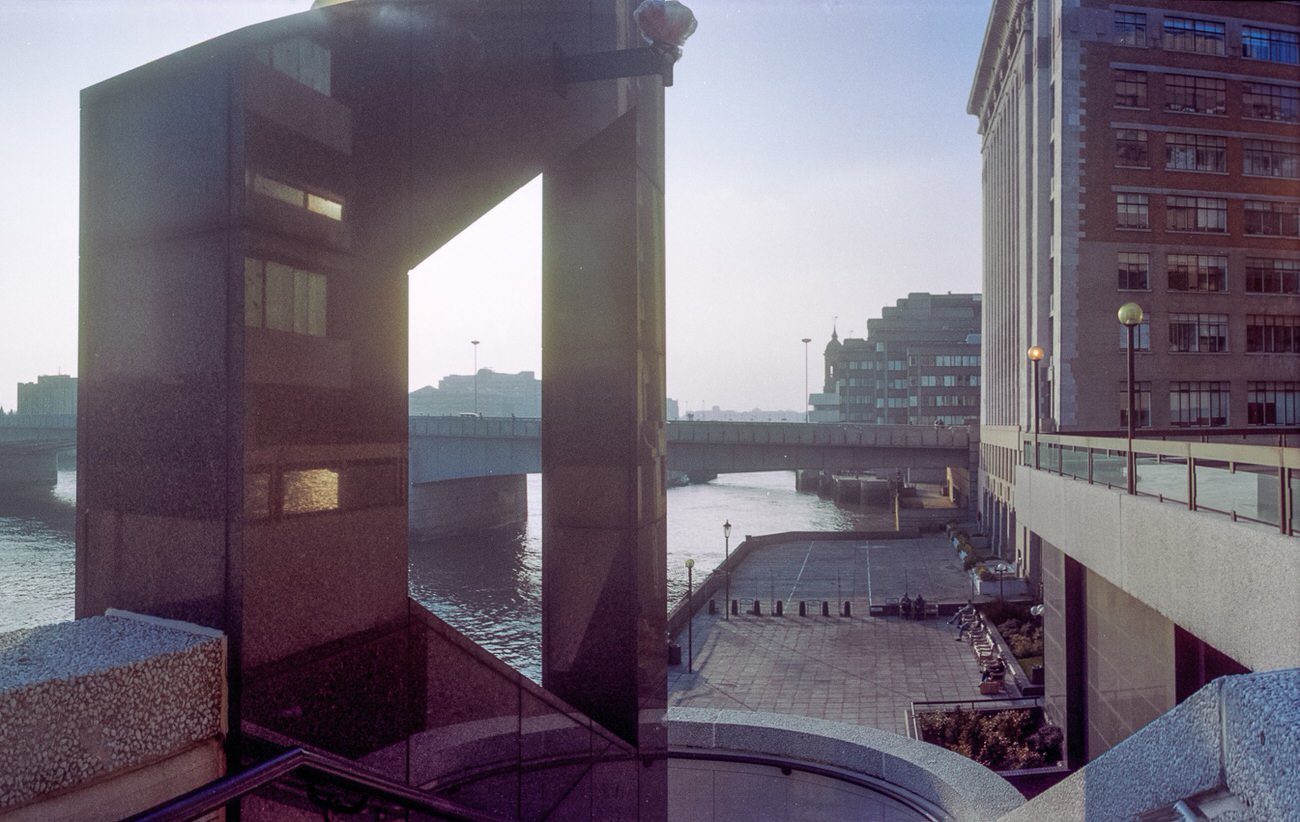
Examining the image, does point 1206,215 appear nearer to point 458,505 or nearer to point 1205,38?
point 1205,38

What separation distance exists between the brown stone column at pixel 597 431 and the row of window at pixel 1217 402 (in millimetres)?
36792

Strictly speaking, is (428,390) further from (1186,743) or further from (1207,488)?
(1207,488)

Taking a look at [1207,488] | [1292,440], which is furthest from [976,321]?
[1207,488]

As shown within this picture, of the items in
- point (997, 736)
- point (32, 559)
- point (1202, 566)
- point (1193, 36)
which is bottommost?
point (997, 736)

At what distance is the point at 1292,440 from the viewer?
30562mm

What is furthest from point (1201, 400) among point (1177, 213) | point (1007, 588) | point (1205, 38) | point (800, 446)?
point (800, 446)

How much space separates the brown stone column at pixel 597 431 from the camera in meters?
6.88

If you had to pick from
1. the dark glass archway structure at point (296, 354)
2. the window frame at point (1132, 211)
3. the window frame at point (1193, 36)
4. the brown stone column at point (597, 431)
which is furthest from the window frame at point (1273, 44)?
the dark glass archway structure at point (296, 354)

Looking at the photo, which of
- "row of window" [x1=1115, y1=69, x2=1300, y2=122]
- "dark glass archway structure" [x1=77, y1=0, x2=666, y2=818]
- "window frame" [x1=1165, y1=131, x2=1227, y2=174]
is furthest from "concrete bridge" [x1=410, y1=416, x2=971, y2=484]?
"dark glass archway structure" [x1=77, y1=0, x2=666, y2=818]

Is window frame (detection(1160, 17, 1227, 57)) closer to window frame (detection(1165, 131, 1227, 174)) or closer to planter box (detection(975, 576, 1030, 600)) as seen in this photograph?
window frame (detection(1165, 131, 1227, 174))

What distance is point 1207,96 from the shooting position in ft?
125

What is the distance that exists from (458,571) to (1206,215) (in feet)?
129

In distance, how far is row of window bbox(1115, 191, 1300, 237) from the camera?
37.3m

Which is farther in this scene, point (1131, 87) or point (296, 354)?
point (1131, 87)
